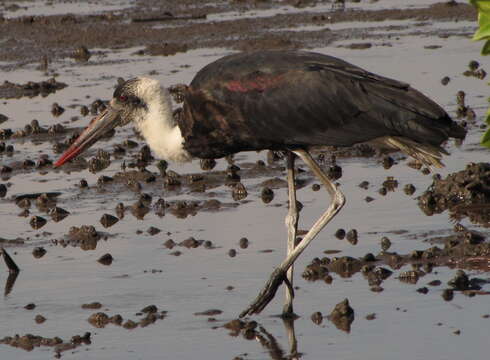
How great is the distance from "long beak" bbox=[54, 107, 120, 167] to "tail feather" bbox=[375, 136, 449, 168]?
1.85m

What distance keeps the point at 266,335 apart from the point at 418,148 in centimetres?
145

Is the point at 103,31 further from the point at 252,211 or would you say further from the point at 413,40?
the point at 252,211

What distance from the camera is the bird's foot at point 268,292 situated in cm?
788

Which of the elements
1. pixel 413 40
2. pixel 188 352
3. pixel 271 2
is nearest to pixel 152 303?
pixel 188 352

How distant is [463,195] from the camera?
32.0 ft

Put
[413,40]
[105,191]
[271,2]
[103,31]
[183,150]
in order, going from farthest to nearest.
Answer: [271,2] < [103,31] < [413,40] < [105,191] < [183,150]

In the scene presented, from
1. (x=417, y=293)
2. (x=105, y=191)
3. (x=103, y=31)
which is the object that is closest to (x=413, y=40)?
(x=103, y=31)

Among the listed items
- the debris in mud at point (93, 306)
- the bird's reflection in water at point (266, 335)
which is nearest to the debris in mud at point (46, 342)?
the debris in mud at point (93, 306)

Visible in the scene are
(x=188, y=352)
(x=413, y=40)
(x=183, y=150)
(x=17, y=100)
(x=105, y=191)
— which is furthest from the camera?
(x=413, y=40)

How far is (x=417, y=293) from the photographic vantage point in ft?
26.3

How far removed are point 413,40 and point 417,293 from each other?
9090mm

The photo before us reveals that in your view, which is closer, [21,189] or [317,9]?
[21,189]

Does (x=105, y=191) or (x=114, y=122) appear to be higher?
(x=114, y=122)

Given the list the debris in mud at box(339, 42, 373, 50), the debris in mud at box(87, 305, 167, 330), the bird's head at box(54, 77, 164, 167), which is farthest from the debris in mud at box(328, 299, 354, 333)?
the debris in mud at box(339, 42, 373, 50)
